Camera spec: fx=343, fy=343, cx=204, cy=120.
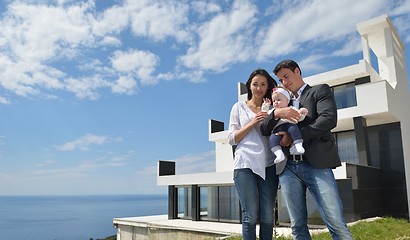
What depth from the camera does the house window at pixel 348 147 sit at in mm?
13188

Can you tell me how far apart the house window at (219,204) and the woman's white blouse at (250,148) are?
12.3 m

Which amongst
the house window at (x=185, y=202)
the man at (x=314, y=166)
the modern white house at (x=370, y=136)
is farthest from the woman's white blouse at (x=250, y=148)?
the house window at (x=185, y=202)

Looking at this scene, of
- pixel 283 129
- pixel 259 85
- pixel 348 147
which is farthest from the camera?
pixel 348 147

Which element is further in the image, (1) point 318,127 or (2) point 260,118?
(2) point 260,118

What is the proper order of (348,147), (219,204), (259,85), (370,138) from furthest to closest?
(219,204), (348,147), (370,138), (259,85)

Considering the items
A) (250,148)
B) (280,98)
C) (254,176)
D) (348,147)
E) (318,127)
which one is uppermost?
(348,147)

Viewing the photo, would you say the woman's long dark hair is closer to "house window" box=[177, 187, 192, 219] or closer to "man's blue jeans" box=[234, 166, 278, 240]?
"man's blue jeans" box=[234, 166, 278, 240]

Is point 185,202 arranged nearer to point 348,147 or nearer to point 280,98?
point 348,147

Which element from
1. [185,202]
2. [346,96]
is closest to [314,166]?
[346,96]

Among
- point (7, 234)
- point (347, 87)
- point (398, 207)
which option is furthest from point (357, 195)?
point (7, 234)

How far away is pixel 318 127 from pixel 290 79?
50 cm

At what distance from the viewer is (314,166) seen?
8.05ft

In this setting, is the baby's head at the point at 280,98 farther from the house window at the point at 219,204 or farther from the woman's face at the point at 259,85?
the house window at the point at 219,204

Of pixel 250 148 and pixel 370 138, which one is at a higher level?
pixel 370 138
